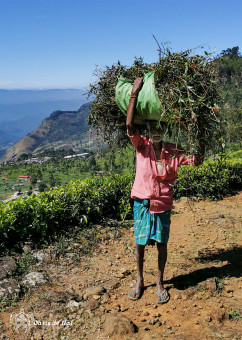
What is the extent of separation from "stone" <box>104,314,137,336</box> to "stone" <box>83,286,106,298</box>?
545 millimetres

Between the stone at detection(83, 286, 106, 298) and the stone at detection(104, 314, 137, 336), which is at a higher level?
the stone at detection(104, 314, 137, 336)

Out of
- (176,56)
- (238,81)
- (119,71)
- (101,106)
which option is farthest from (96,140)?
(238,81)

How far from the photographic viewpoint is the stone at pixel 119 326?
2.69 meters

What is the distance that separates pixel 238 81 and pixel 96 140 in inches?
3365

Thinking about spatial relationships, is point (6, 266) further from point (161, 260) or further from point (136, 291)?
point (161, 260)

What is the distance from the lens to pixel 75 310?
3078mm

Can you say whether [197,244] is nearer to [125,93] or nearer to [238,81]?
[125,93]

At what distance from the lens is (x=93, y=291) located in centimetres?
339

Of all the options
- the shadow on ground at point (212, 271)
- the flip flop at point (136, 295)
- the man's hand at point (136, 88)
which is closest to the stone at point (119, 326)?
the flip flop at point (136, 295)

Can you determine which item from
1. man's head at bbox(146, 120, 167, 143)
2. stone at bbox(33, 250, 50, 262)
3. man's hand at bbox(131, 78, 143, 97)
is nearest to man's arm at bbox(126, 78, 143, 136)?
man's hand at bbox(131, 78, 143, 97)

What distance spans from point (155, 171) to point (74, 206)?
2452mm

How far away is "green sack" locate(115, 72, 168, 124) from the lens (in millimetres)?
2871

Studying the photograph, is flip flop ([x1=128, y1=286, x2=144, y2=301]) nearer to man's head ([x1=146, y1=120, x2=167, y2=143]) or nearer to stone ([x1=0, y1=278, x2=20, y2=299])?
stone ([x1=0, y1=278, x2=20, y2=299])

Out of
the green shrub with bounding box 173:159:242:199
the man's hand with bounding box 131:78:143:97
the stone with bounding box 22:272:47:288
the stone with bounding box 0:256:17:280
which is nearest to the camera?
the man's hand with bounding box 131:78:143:97
